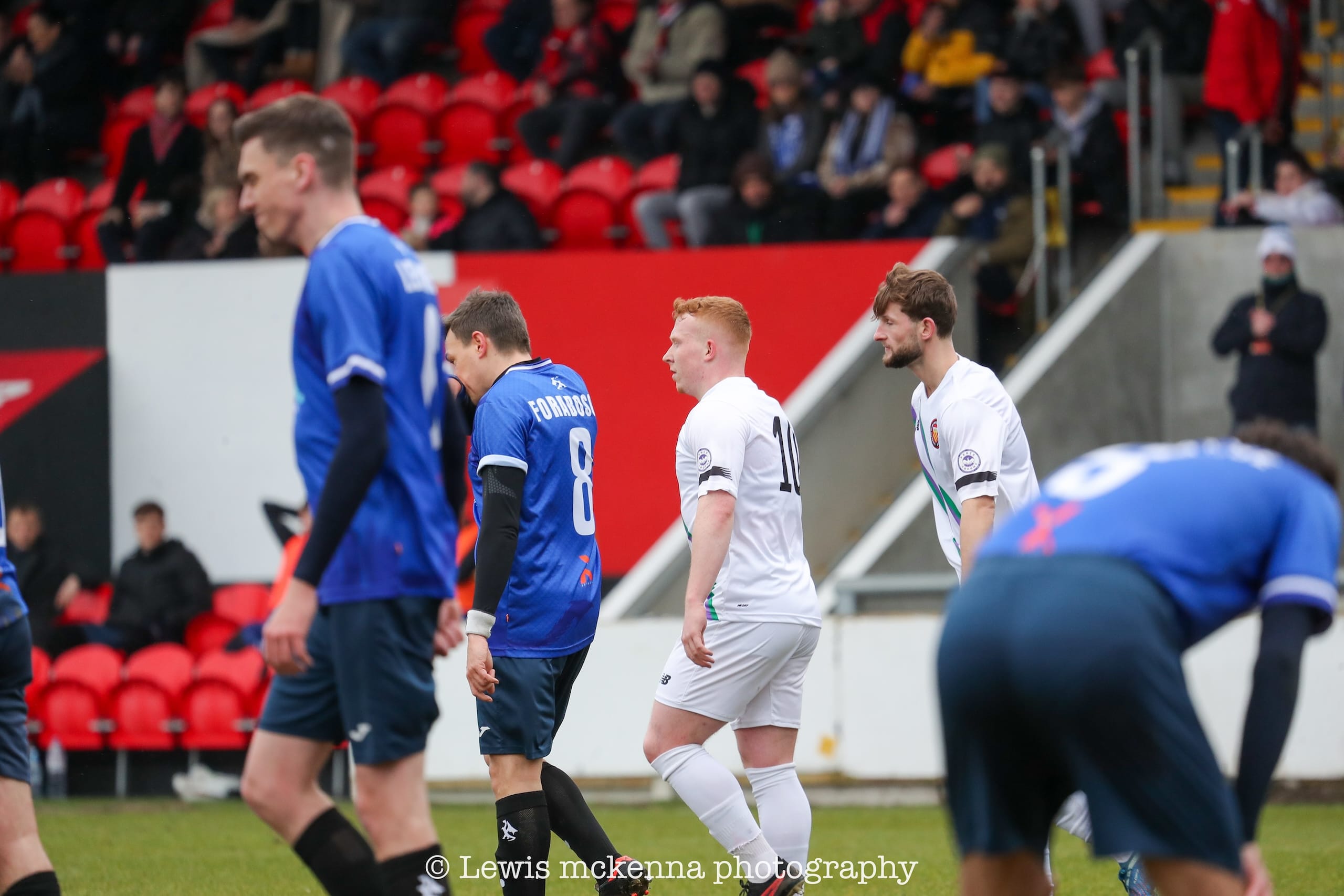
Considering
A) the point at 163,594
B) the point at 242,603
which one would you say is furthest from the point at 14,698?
the point at 242,603

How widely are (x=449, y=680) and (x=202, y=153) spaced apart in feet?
22.0

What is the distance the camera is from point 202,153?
15.7m

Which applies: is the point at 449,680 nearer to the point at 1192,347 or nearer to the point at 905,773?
the point at 905,773

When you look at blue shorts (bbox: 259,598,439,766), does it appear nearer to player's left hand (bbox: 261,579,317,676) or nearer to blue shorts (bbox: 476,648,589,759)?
player's left hand (bbox: 261,579,317,676)

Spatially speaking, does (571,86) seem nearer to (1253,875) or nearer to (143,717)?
(143,717)

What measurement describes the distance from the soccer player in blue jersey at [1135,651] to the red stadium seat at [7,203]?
14.7m

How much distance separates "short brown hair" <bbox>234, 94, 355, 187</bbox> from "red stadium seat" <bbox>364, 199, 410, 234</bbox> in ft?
35.1

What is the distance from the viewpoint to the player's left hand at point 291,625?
378 centimetres

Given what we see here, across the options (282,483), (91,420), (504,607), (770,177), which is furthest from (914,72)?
(504,607)

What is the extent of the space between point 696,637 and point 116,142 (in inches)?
523

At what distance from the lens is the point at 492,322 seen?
6.00 metres

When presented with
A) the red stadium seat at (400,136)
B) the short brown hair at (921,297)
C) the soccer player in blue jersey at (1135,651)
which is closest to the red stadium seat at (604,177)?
the red stadium seat at (400,136)

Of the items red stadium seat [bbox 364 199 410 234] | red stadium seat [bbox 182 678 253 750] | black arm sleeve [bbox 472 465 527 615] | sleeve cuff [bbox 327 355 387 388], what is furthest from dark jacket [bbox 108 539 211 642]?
sleeve cuff [bbox 327 355 387 388]

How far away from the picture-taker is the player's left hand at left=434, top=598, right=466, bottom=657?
4.07m
